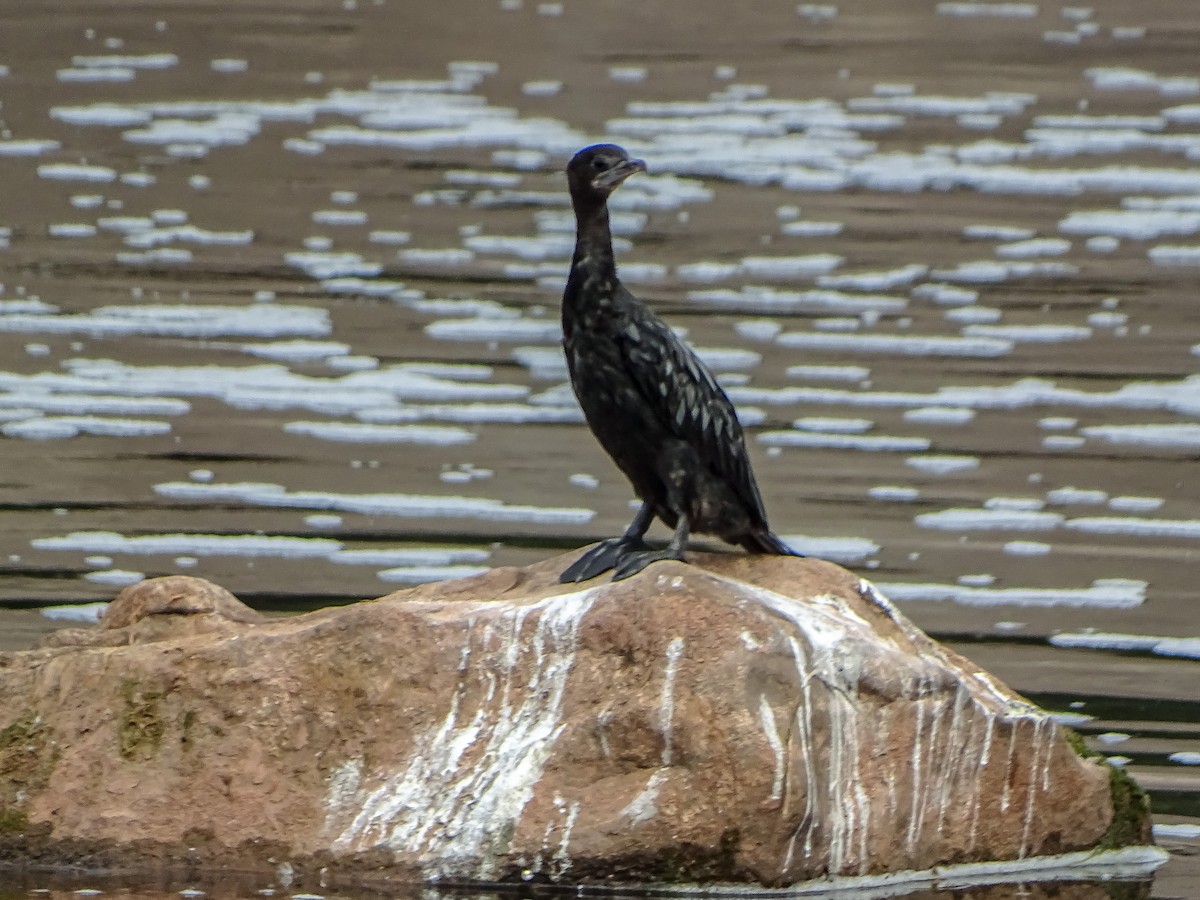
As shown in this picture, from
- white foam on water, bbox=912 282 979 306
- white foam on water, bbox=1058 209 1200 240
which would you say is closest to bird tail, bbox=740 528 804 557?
white foam on water, bbox=912 282 979 306

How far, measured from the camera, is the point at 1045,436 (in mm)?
10992

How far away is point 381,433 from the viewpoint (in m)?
10.9

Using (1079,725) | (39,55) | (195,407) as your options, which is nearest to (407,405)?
(195,407)

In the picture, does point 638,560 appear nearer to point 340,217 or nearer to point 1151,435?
point 1151,435

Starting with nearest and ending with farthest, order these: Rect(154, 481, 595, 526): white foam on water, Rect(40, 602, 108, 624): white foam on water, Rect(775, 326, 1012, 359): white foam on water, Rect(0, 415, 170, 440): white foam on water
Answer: Rect(40, 602, 108, 624): white foam on water < Rect(154, 481, 595, 526): white foam on water < Rect(0, 415, 170, 440): white foam on water < Rect(775, 326, 1012, 359): white foam on water

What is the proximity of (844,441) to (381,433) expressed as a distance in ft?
7.13

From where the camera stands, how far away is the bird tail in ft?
22.0

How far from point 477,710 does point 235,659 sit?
648 mm

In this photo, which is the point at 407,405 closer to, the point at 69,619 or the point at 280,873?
the point at 69,619

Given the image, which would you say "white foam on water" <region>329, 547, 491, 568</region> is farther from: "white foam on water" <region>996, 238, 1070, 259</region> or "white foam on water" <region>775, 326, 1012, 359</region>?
"white foam on water" <region>996, 238, 1070, 259</region>

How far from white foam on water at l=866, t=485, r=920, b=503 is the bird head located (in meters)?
3.70

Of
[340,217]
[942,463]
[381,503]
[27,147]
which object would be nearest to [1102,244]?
[942,463]

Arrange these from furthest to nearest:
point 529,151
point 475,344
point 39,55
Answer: point 39,55 < point 529,151 < point 475,344

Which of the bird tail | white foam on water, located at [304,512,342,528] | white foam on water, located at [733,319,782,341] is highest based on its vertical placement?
white foam on water, located at [733,319,782,341]
